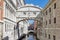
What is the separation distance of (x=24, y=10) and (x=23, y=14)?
95 centimetres

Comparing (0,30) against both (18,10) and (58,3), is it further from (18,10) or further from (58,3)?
(18,10)

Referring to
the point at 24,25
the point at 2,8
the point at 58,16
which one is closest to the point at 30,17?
the point at 24,25

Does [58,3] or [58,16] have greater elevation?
[58,3]

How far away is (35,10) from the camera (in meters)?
30.7

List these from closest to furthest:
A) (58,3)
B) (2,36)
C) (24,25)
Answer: (58,3) < (2,36) < (24,25)

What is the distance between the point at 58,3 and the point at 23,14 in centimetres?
1832

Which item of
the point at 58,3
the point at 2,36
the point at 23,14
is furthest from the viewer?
the point at 23,14

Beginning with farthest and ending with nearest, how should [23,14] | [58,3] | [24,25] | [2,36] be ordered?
[24,25] < [23,14] < [2,36] < [58,3]

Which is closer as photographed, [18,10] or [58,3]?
[58,3]

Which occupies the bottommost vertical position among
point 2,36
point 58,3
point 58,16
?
point 2,36

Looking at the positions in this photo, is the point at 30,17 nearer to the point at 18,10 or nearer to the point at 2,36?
the point at 18,10

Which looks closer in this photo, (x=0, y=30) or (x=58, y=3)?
(x=58, y=3)

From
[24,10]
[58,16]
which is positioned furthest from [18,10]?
[58,16]

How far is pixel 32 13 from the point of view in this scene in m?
30.5
